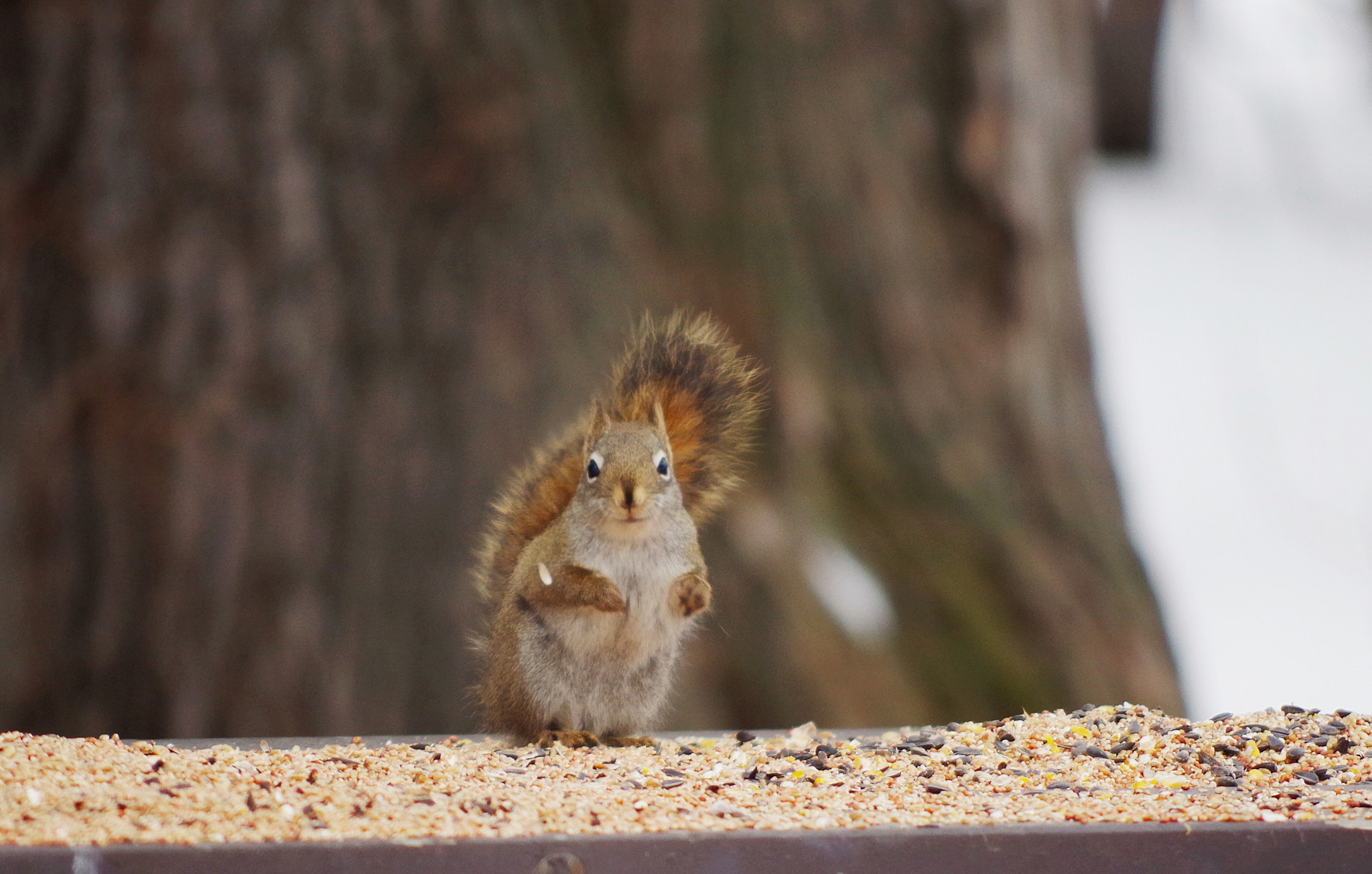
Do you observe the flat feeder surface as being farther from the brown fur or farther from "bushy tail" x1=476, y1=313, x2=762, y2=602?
"bushy tail" x1=476, y1=313, x2=762, y2=602

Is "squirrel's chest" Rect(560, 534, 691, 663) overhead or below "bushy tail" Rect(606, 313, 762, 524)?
below

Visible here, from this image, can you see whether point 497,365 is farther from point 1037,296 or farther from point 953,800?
point 953,800

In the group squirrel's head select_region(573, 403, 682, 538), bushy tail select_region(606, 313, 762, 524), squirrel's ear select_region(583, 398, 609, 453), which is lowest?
squirrel's head select_region(573, 403, 682, 538)

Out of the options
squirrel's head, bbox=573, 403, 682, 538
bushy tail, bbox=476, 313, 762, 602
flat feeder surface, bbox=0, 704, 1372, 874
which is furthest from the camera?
bushy tail, bbox=476, 313, 762, 602

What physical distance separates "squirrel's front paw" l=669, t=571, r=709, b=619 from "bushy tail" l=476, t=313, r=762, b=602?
142 millimetres

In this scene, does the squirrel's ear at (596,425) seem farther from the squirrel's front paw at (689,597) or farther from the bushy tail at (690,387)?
the squirrel's front paw at (689,597)

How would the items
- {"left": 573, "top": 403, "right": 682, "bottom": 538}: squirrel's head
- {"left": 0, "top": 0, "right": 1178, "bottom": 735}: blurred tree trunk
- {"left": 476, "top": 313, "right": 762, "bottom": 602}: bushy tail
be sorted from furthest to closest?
{"left": 0, "top": 0, "right": 1178, "bottom": 735}: blurred tree trunk < {"left": 476, "top": 313, "right": 762, "bottom": 602}: bushy tail < {"left": 573, "top": 403, "right": 682, "bottom": 538}: squirrel's head

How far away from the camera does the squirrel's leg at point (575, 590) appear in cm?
106

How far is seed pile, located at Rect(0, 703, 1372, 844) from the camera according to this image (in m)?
0.69

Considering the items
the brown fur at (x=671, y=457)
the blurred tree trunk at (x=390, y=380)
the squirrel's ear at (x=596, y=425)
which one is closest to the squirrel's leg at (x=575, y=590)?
the brown fur at (x=671, y=457)

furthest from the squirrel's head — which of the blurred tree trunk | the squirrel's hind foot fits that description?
the blurred tree trunk

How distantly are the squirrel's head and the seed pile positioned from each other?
19 cm

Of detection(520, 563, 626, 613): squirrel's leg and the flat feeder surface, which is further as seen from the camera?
detection(520, 563, 626, 613): squirrel's leg

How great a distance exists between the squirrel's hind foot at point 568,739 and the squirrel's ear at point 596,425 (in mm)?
247
